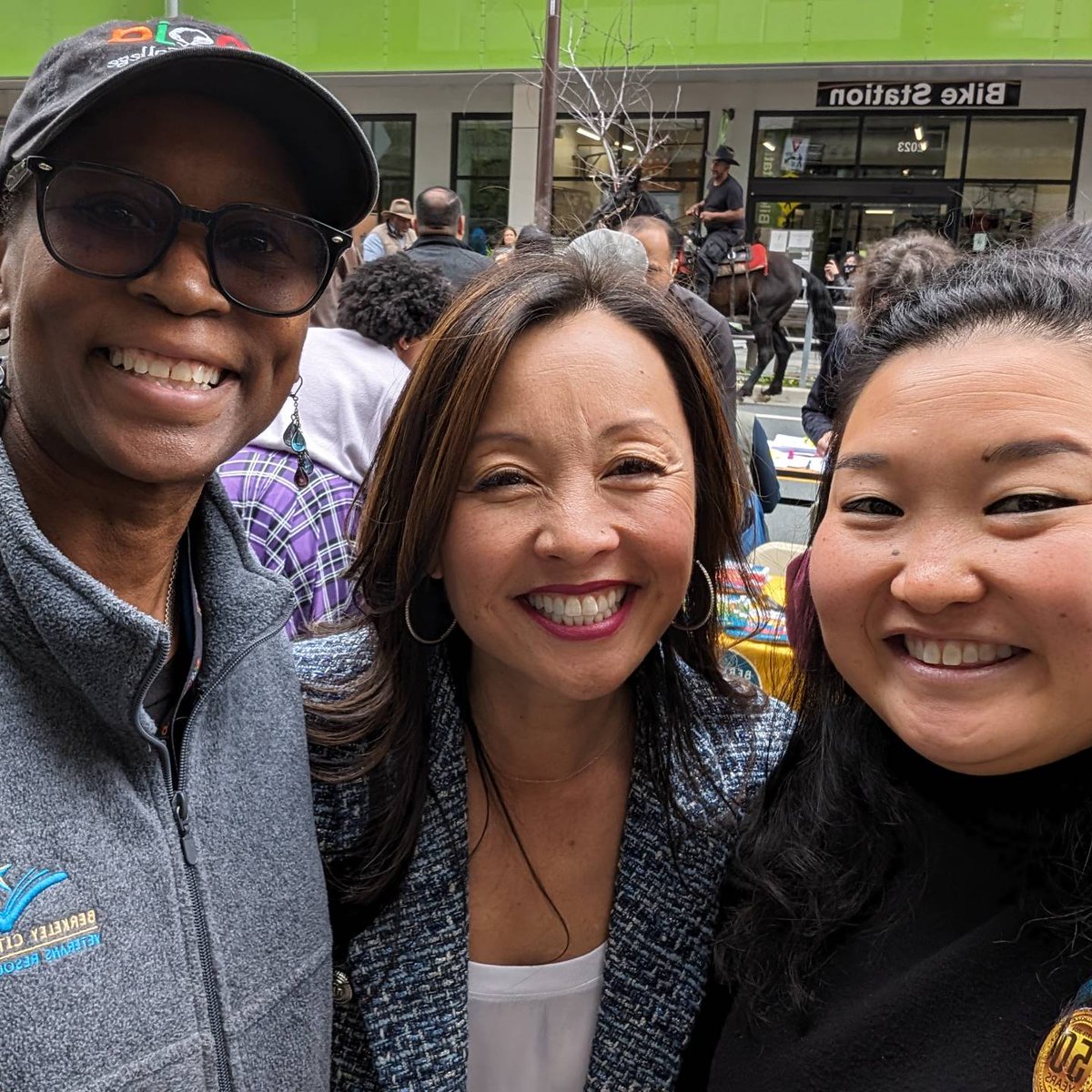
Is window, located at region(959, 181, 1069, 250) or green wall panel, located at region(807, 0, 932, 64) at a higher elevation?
green wall panel, located at region(807, 0, 932, 64)

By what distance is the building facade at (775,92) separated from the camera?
466 inches

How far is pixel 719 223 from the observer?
8906 mm

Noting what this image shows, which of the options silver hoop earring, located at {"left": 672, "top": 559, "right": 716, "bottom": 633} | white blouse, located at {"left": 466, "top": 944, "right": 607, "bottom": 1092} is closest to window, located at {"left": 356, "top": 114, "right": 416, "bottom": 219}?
silver hoop earring, located at {"left": 672, "top": 559, "right": 716, "bottom": 633}

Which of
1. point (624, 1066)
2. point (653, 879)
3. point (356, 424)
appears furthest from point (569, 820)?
point (356, 424)

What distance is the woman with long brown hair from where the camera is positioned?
5.53 ft

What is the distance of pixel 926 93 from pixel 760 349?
6061 mm

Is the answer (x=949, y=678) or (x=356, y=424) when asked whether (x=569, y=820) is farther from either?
(x=356, y=424)

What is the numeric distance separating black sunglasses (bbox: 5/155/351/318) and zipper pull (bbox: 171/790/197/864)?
0.65 m

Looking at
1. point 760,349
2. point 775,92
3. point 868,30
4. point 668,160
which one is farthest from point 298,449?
point 775,92

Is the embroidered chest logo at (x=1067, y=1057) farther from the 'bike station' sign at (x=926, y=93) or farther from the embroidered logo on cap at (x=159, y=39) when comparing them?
the 'bike station' sign at (x=926, y=93)

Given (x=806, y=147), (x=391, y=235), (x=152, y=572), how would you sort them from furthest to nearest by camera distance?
1. (x=806, y=147)
2. (x=391, y=235)
3. (x=152, y=572)

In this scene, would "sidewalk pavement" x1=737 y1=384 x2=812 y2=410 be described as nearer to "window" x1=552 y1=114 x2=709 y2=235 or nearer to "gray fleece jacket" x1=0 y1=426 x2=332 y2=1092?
"window" x1=552 y1=114 x2=709 y2=235

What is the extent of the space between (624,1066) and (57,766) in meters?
1.03

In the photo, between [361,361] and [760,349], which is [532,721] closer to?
[361,361]
